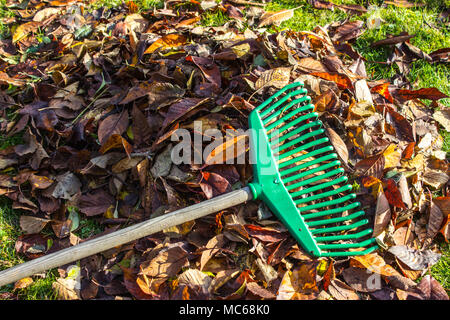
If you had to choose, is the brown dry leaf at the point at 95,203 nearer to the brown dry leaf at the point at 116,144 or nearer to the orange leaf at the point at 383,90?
the brown dry leaf at the point at 116,144

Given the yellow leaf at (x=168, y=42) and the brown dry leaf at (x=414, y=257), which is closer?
the brown dry leaf at (x=414, y=257)

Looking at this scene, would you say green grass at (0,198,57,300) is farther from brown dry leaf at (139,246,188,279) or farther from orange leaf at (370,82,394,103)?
orange leaf at (370,82,394,103)

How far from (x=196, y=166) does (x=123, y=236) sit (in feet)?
1.71

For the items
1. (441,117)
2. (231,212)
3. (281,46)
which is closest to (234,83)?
(281,46)

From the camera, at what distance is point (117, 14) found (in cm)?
336

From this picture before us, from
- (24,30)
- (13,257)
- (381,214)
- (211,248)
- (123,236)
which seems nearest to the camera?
(123,236)

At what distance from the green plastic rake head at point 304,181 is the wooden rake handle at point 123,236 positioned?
→ 0.15 m

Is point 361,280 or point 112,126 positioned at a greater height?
point 112,126

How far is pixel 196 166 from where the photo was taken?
2.20 meters

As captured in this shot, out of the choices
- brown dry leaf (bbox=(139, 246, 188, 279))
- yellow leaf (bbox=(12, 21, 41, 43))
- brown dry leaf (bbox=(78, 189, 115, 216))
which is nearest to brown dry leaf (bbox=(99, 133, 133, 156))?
brown dry leaf (bbox=(78, 189, 115, 216))

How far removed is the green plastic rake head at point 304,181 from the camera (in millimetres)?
2072

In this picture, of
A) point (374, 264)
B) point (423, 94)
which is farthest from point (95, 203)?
point (423, 94)

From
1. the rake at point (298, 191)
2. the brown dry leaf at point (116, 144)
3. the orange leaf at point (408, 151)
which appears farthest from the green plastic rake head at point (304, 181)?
the brown dry leaf at point (116, 144)

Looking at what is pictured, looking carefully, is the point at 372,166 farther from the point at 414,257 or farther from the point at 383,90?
the point at 383,90
